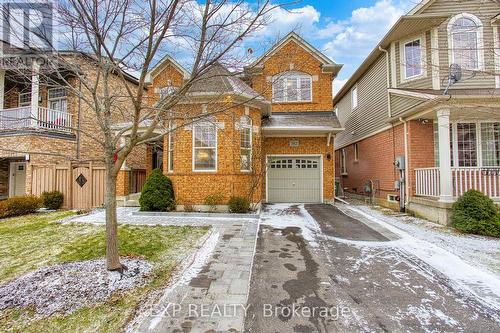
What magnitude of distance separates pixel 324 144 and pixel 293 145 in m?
1.53

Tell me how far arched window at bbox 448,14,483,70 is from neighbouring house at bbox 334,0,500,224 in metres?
0.03

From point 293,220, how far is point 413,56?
8555 millimetres

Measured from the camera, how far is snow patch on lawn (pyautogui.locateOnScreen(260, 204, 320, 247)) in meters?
6.69

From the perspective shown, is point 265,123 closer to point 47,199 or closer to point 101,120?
point 101,120

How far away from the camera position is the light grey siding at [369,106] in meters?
11.3

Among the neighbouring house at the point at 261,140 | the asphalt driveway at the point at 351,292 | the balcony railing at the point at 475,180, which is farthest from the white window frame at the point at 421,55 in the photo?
the asphalt driveway at the point at 351,292

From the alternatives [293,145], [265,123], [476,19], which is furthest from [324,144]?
[476,19]

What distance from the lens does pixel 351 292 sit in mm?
3576

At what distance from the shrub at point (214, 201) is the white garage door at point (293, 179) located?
145 inches

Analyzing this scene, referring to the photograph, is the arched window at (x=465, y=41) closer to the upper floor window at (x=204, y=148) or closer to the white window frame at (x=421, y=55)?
the white window frame at (x=421, y=55)

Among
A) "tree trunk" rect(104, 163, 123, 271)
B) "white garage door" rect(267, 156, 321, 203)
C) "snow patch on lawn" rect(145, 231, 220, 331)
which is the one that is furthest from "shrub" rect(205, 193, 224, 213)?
"tree trunk" rect(104, 163, 123, 271)

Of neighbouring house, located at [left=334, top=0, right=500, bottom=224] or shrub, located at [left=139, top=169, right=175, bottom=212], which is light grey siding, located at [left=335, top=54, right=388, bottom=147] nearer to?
neighbouring house, located at [left=334, top=0, right=500, bottom=224]

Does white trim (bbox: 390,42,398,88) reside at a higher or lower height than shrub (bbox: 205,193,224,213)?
higher

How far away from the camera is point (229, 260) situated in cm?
477
